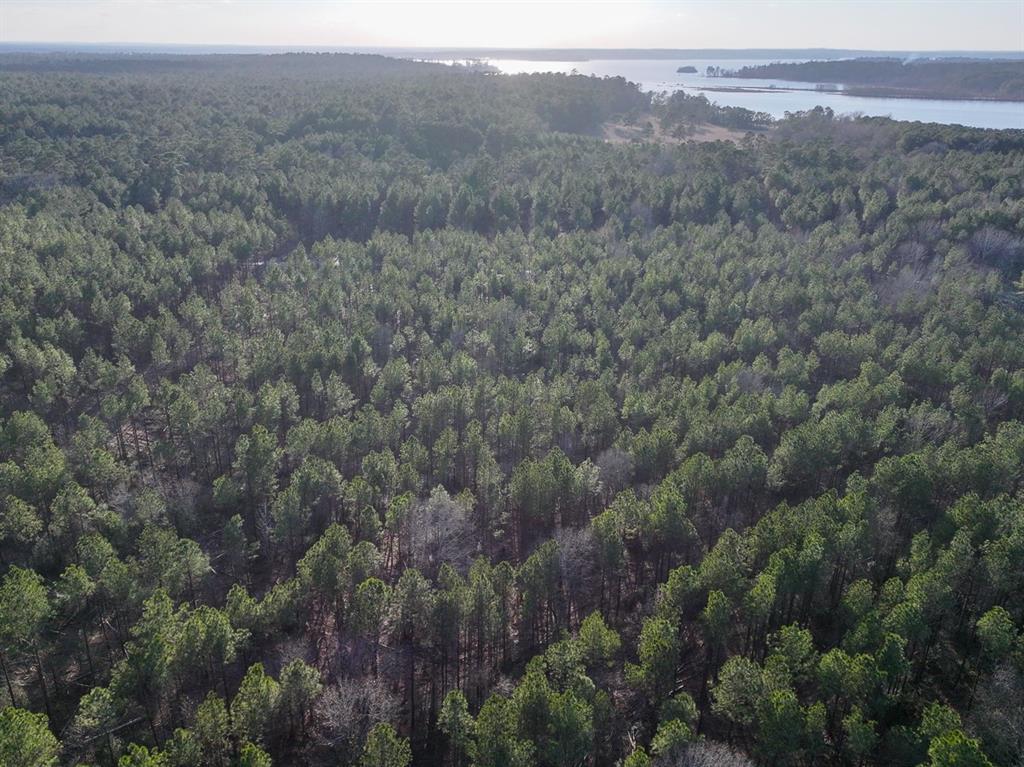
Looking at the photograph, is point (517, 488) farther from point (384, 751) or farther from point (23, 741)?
point (23, 741)

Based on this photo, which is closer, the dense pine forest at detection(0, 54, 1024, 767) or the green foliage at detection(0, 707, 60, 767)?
the green foliage at detection(0, 707, 60, 767)

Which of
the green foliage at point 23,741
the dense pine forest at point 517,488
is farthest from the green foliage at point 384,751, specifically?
the green foliage at point 23,741

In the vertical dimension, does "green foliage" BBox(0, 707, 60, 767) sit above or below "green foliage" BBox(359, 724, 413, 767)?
above

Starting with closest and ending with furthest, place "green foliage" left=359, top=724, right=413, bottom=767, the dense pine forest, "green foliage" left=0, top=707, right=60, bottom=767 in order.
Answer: "green foliage" left=0, top=707, right=60, bottom=767 < "green foliage" left=359, top=724, right=413, bottom=767 < the dense pine forest

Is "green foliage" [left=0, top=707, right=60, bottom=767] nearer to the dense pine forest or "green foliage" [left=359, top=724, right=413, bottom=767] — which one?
the dense pine forest

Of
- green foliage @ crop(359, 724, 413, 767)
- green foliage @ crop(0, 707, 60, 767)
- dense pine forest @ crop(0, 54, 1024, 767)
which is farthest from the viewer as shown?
dense pine forest @ crop(0, 54, 1024, 767)

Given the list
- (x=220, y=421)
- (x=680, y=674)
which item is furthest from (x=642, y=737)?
(x=220, y=421)

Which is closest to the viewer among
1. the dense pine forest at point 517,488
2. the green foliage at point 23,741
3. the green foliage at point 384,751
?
the green foliage at point 23,741

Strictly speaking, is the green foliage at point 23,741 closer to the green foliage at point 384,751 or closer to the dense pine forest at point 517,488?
the dense pine forest at point 517,488

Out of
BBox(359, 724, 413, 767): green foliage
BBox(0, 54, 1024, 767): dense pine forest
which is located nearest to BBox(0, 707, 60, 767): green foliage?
BBox(0, 54, 1024, 767): dense pine forest
